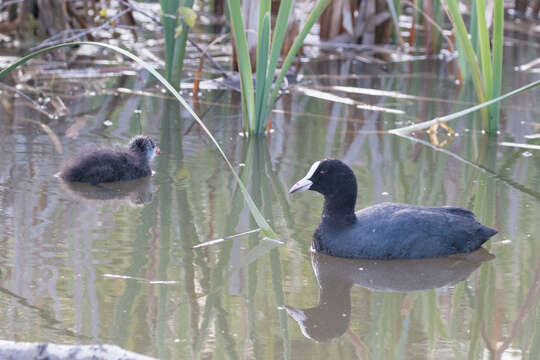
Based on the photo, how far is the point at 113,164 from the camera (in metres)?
6.94

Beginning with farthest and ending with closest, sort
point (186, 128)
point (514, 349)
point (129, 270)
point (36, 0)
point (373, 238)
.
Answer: point (36, 0), point (186, 128), point (373, 238), point (129, 270), point (514, 349)

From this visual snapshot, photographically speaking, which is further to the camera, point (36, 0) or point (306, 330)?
point (36, 0)

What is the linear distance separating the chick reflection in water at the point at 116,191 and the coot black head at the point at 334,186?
135 cm

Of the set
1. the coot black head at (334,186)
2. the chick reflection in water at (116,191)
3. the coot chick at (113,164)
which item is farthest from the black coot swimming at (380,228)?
the coot chick at (113,164)

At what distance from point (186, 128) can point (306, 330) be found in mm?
4231

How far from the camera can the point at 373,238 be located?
5.45 meters

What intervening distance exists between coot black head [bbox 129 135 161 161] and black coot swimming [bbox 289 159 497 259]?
1.89 m

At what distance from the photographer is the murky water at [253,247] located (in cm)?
429

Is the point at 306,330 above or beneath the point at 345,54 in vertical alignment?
beneath

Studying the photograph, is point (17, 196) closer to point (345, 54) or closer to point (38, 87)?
point (38, 87)

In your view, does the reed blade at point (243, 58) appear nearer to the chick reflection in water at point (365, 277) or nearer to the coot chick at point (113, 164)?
the coot chick at point (113, 164)

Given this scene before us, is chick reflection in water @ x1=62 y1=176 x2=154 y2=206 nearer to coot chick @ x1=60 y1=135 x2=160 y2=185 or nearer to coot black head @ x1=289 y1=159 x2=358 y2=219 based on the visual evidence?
coot chick @ x1=60 y1=135 x2=160 y2=185

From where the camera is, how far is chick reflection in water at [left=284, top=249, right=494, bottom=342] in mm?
4609

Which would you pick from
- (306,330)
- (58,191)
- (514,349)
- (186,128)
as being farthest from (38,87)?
(514,349)
